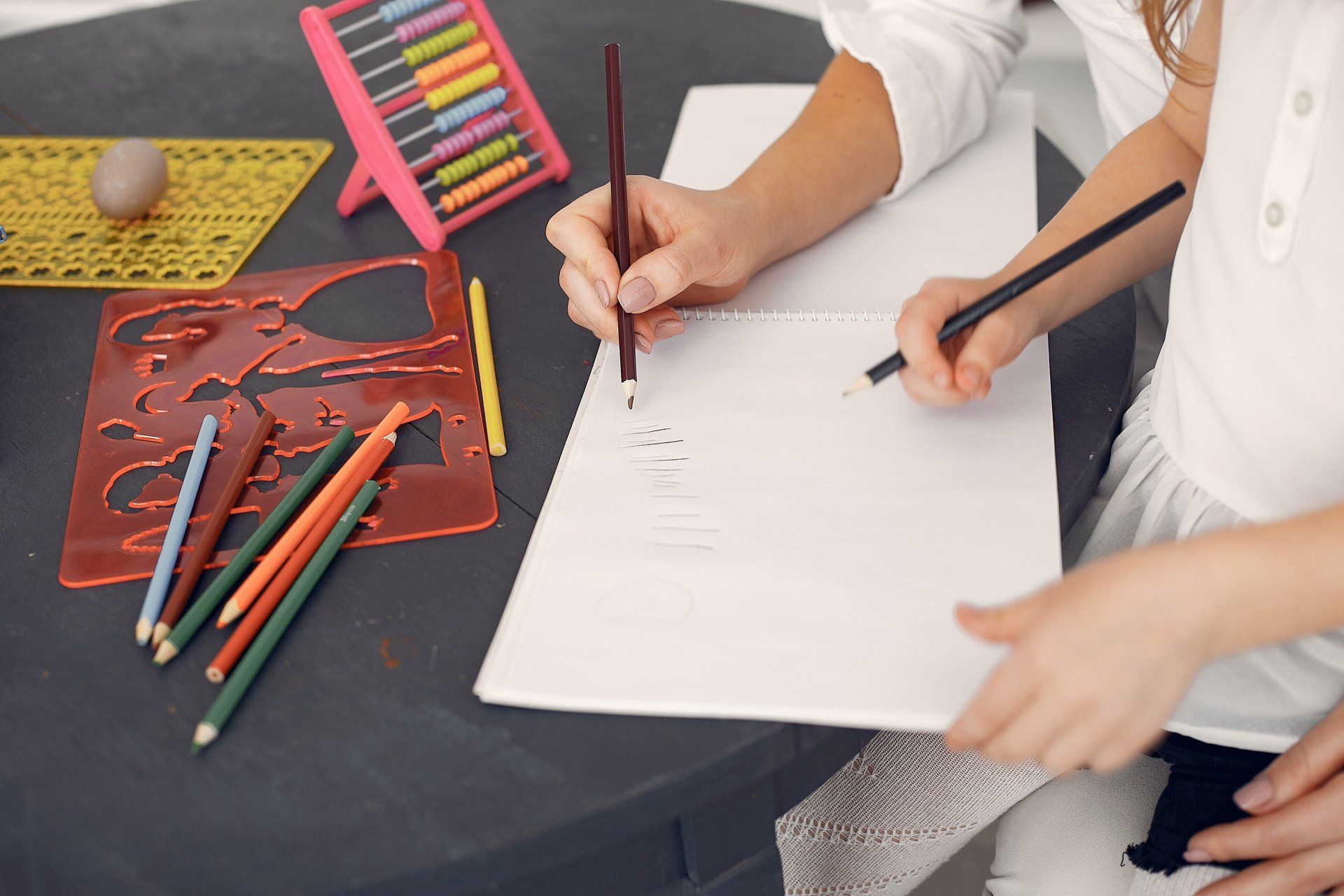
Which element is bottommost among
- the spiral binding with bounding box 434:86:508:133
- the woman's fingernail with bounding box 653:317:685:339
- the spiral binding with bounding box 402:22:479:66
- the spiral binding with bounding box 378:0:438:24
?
the woman's fingernail with bounding box 653:317:685:339

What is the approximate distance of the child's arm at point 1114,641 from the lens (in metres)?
0.44

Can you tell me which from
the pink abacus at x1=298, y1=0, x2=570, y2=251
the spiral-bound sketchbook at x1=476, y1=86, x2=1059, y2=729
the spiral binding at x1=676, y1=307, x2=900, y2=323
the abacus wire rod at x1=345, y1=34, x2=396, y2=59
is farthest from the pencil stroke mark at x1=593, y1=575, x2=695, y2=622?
the abacus wire rod at x1=345, y1=34, x2=396, y2=59

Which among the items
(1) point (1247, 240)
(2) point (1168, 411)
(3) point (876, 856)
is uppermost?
(1) point (1247, 240)

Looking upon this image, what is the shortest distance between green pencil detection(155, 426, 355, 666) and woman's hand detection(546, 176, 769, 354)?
0.17m

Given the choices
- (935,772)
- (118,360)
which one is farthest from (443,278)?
(935,772)

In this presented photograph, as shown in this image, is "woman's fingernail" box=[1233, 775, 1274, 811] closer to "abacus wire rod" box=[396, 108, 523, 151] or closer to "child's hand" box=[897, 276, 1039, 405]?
"child's hand" box=[897, 276, 1039, 405]

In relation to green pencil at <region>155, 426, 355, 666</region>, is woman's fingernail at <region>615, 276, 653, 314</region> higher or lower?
higher

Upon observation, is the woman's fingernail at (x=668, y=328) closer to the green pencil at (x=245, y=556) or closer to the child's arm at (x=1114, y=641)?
the green pencil at (x=245, y=556)

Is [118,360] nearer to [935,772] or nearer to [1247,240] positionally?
[935,772]

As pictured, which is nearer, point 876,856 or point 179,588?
point 179,588

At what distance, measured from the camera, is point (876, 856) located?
2.27 feet

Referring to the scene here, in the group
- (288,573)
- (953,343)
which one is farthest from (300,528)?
(953,343)

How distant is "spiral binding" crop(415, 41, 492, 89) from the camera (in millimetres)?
891

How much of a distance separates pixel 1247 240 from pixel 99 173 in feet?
2.59
